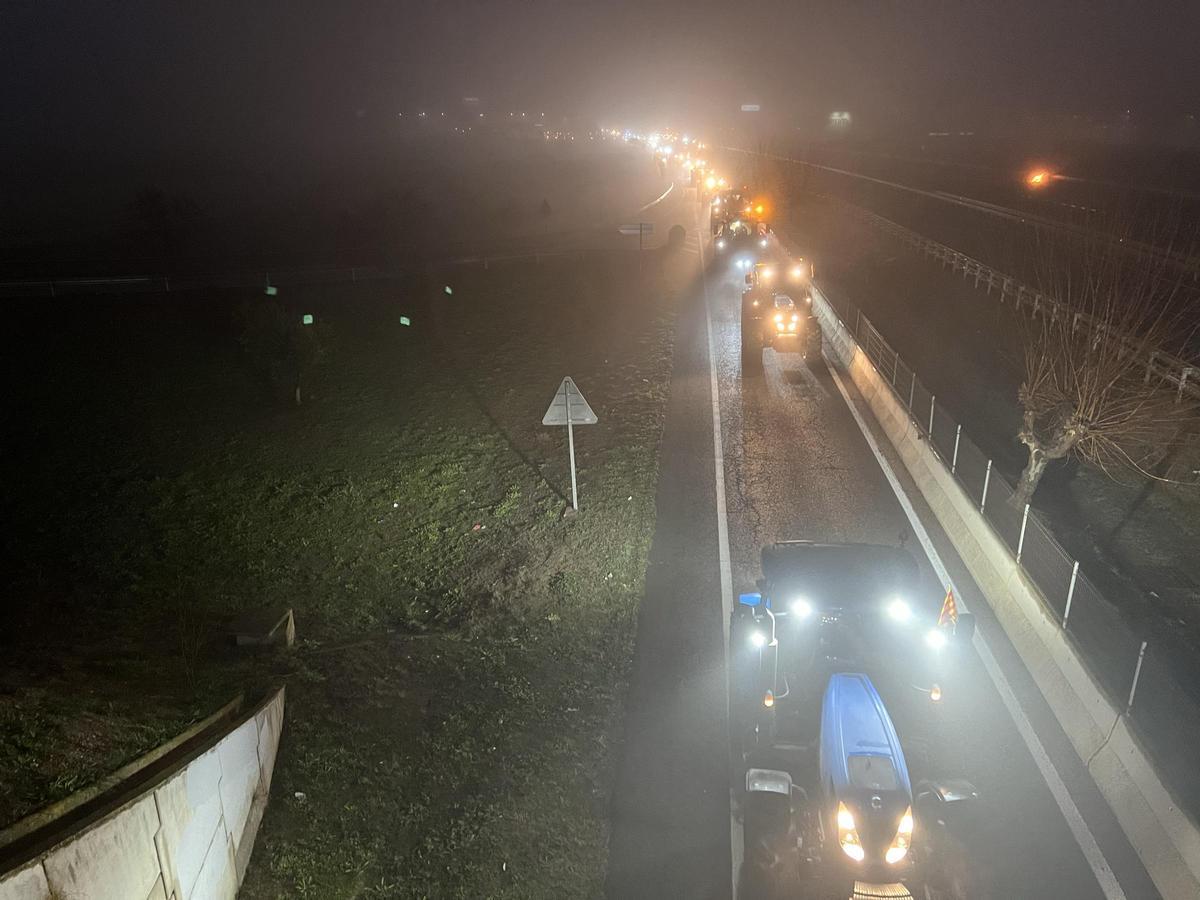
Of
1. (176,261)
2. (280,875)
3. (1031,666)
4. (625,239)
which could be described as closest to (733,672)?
(1031,666)

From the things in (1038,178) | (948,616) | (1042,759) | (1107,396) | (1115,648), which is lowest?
(1042,759)

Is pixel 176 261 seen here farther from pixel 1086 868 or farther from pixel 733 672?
pixel 1086 868

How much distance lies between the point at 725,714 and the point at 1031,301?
805 inches

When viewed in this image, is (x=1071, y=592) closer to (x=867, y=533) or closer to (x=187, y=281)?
(x=867, y=533)

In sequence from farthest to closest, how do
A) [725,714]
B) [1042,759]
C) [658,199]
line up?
[658,199] < [725,714] < [1042,759]

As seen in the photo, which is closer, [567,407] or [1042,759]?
[1042,759]

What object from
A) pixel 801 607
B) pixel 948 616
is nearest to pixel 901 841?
pixel 801 607

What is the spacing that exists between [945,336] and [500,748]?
20674 millimetres

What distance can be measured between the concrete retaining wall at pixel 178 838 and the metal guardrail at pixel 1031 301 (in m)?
12.1

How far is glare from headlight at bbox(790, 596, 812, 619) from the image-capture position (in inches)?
267

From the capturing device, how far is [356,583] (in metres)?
10.3

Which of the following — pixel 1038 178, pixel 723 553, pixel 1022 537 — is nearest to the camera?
pixel 1022 537

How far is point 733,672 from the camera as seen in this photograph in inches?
332

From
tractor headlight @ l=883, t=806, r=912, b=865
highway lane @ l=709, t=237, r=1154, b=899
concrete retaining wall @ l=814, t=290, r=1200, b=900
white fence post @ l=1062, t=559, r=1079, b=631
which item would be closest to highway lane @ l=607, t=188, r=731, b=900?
highway lane @ l=709, t=237, r=1154, b=899
